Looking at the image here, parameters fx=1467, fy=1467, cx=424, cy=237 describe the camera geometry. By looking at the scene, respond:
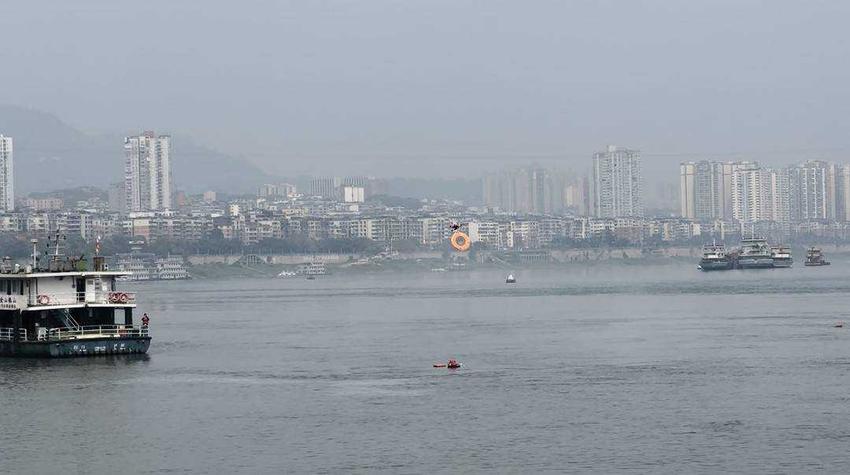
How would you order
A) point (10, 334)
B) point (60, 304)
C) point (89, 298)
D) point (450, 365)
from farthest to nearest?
1. point (10, 334)
2. point (89, 298)
3. point (60, 304)
4. point (450, 365)

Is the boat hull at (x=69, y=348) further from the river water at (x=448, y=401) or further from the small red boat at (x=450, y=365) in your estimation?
the small red boat at (x=450, y=365)

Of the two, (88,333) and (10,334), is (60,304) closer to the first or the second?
(88,333)

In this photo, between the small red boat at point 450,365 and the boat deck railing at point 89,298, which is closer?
the small red boat at point 450,365

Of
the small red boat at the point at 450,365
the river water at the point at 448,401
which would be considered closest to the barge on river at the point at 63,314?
the river water at the point at 448,401

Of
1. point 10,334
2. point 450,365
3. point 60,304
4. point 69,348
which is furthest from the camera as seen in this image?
point 10,334

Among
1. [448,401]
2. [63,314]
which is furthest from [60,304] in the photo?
[448,401]

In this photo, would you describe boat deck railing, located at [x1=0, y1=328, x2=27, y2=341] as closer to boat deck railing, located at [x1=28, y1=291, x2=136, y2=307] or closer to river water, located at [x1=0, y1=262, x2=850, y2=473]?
boat deck railing, located at [x1=28, y1=291, x2=136, y2=307]

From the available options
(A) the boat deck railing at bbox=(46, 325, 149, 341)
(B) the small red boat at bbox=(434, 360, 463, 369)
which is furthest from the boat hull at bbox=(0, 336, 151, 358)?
(B) the small red boat at bbox=(434, 360, 463, 369)
